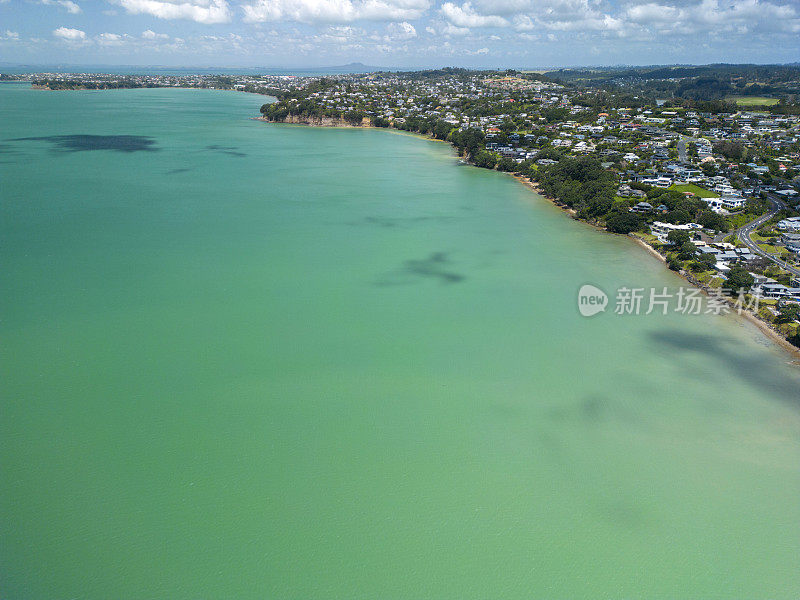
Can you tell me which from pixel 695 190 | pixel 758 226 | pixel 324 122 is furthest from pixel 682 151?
pixel 324 122

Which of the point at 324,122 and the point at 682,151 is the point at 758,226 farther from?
the point at 324,122

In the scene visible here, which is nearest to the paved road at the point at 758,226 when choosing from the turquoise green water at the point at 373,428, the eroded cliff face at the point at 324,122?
the turquoise green water at the point at 373,428

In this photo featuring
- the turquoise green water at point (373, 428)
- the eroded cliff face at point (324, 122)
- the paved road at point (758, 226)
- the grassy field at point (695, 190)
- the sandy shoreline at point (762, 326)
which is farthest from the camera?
the eroded cliff face at point (324, 122)

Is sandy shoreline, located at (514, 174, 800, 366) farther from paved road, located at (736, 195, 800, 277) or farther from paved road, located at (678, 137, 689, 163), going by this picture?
paved road, located at (678, 137, 689, 163)

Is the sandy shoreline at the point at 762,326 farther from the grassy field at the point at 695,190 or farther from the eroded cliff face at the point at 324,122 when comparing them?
the eroded cliff face at the point at 324,122

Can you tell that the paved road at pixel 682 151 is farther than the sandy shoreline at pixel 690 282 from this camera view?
Yes

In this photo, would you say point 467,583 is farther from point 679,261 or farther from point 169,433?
point 679,261

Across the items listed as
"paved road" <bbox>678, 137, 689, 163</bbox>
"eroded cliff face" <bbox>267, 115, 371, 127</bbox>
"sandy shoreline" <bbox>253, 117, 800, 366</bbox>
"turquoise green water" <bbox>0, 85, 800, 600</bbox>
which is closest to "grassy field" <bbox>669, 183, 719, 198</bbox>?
"sandy shoreline" <bbox>253, 117, 800, 366</bbox>
